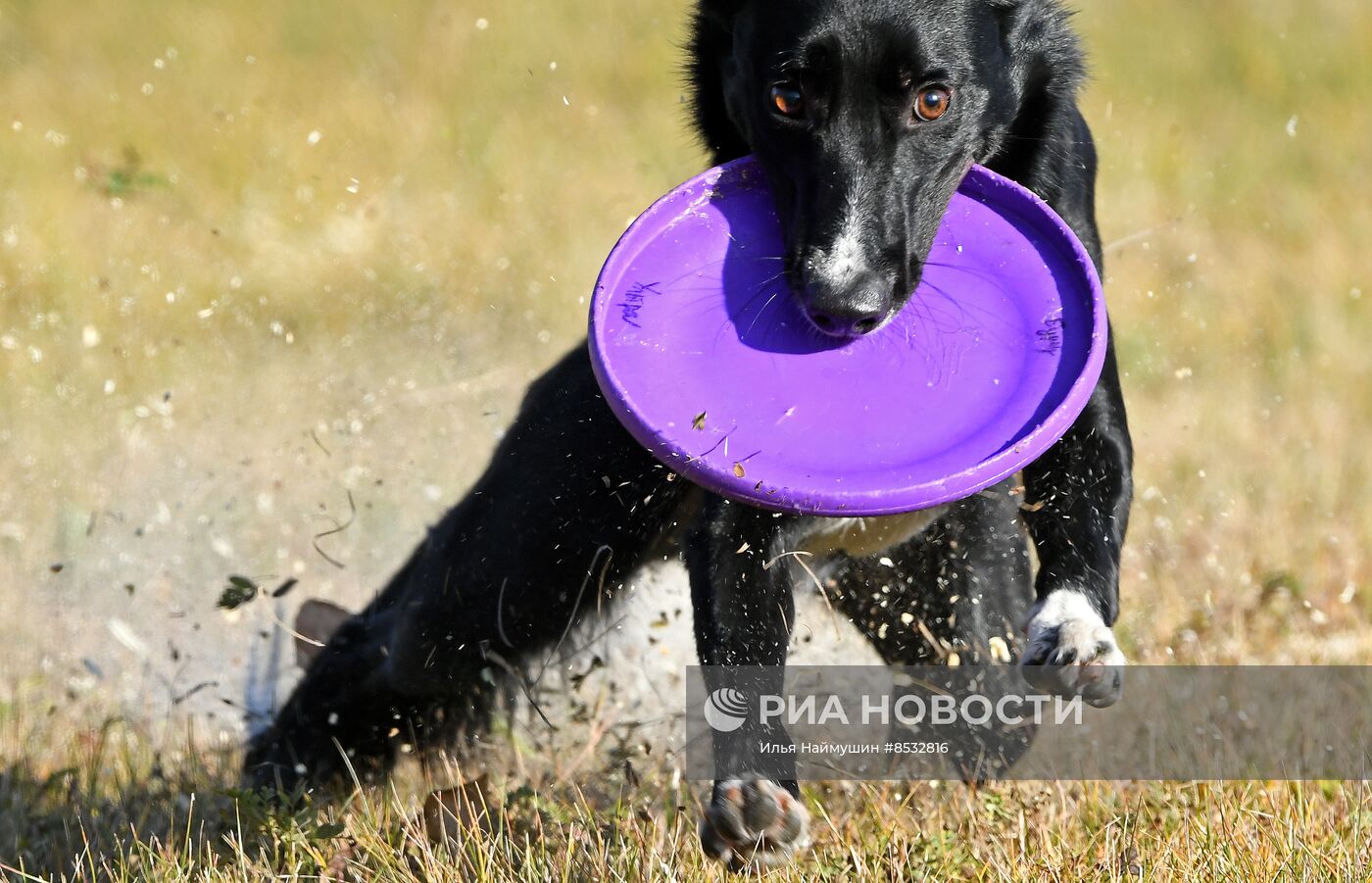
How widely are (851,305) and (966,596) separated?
1.24 meters

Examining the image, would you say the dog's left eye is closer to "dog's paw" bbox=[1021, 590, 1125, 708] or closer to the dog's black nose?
the dog's black nose

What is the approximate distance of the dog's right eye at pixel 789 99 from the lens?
339cm

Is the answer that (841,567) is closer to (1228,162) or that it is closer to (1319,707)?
(1319,707)

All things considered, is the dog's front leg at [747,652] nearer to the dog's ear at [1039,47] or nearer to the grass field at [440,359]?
the grass field at [440,359]

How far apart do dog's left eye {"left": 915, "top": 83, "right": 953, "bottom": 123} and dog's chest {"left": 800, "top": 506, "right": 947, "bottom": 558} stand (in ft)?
3.28

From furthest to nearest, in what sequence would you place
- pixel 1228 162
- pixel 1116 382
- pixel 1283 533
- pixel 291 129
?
pixel 1228 162, pixel 291 129, pixel 1283 533, pixel 1116 382

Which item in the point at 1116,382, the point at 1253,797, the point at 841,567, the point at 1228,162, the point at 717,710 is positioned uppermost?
the point at 1116,382

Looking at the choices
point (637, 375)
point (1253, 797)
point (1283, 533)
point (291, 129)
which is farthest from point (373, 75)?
point (1253, 797)

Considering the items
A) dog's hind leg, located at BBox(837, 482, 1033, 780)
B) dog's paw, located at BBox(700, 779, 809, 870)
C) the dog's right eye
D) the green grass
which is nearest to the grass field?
the green grass

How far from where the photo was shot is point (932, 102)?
3352mm

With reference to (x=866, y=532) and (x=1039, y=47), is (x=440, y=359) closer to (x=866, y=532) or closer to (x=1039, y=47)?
(x=866, y=532)

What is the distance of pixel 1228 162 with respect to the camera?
9828 millimetres

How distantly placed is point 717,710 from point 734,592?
1.00 feet

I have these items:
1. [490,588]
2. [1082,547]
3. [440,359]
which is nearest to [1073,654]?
[1082,547]
